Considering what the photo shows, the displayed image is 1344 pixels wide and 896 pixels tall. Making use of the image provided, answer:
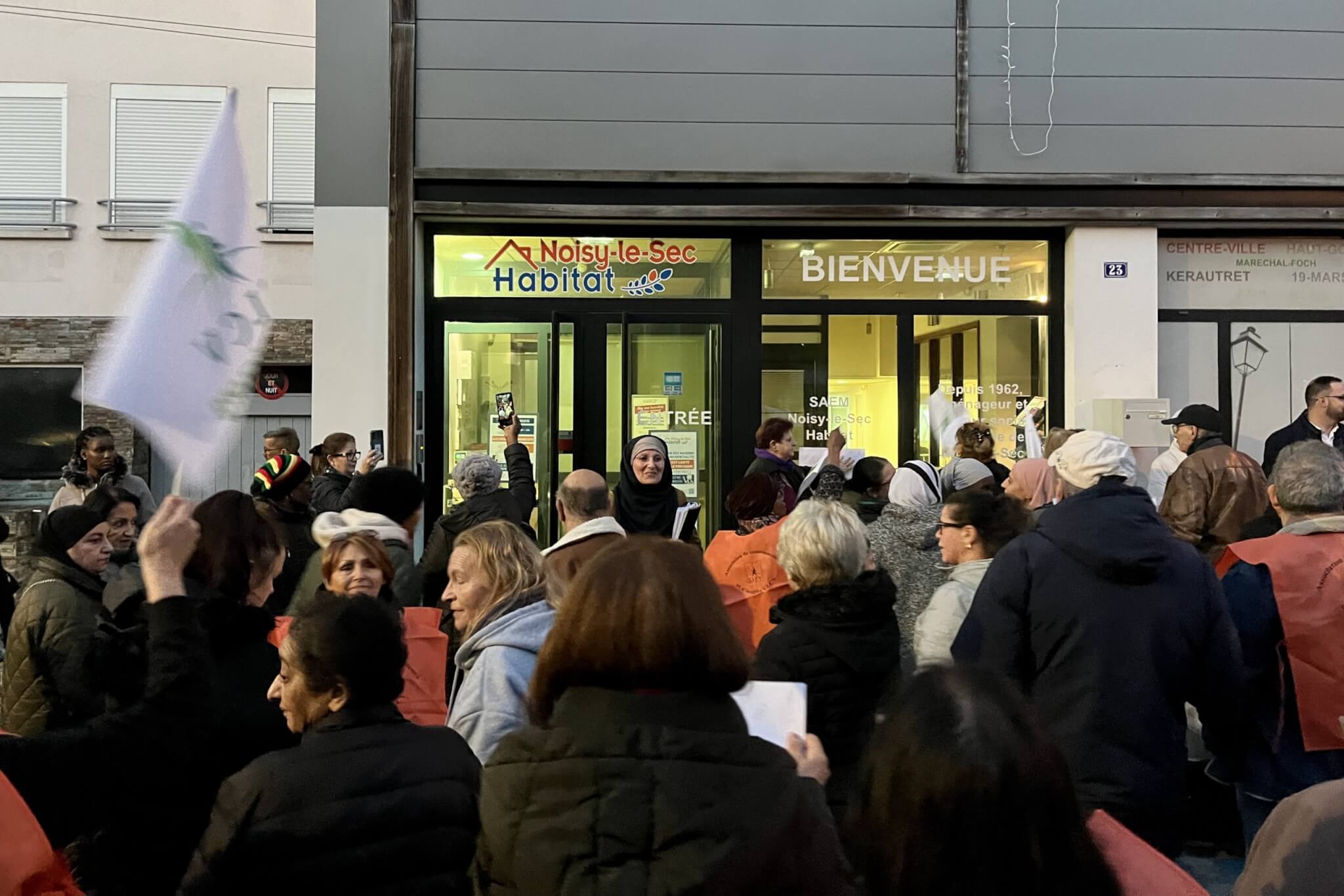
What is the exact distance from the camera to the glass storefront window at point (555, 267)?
10844mm

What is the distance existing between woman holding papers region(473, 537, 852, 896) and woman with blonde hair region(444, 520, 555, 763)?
0.79m

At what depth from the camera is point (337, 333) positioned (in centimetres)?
1013

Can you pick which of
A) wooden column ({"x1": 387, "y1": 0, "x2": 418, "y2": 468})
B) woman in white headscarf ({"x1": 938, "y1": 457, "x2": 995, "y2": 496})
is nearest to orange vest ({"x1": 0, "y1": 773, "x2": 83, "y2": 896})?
woman in white headscarf ({"x1": 938, "y1": 457, "x2": 995, "y2": 496})

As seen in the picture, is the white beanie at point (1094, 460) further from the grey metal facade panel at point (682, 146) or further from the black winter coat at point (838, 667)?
the grey metal facade panel at point (682, 146)

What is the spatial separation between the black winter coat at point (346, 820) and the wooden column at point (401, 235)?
7971 millimetres

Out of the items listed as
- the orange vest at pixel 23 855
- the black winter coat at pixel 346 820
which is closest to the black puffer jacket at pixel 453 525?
the black winter coat at pixel 346 820

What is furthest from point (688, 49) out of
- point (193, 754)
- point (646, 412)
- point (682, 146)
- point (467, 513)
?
point (193, 754)

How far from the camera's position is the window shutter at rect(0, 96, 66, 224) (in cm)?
1688

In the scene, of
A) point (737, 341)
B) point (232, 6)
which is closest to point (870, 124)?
point (737, 341)

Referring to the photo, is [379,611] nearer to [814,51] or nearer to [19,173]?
[814,51]

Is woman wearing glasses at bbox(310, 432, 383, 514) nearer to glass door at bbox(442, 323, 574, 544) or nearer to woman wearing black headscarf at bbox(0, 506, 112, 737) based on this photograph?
glass door at bbox(442, 323, 574, 544)

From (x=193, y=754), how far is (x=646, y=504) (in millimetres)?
4843

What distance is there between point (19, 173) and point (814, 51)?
12593mm

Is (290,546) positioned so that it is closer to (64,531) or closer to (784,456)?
(64,531)
